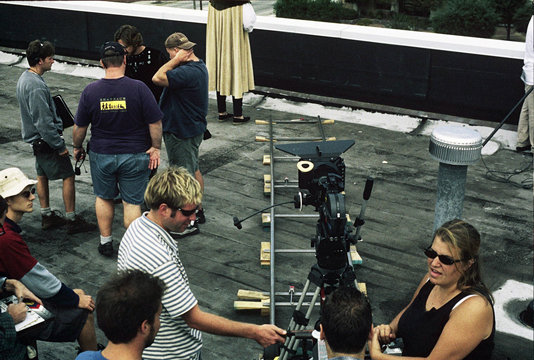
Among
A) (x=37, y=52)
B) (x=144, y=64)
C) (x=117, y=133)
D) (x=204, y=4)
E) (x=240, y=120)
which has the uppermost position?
(x=37, y=52)

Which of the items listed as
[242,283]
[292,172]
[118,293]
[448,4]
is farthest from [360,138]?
[448,4]

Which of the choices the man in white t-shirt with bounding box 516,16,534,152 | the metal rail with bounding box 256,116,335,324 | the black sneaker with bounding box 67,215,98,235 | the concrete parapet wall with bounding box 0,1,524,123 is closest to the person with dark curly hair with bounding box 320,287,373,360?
the metal rail with bounding box 256,116,335,324

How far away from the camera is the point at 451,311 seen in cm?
317

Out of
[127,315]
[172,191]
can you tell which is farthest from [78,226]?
[127,315]

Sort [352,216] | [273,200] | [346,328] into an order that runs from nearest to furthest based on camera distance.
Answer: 1. [346,328]
2. [352,216]
3. [273,200]

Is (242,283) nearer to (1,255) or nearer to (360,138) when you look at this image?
(1,255)

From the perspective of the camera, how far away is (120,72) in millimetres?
5449

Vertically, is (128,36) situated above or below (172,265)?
above

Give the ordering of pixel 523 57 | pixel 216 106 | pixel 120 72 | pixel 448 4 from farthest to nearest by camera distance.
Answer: pixel 448 4
pixel 216 106
pixel 523 57
pixel 120 72

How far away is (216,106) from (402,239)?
502 cm

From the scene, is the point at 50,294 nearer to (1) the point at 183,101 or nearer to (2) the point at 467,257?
(2) the point at 467,257

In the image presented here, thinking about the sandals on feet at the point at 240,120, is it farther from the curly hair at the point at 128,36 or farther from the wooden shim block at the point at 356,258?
the wooden shim block at the point at 356,258

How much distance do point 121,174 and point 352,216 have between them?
2.47 m

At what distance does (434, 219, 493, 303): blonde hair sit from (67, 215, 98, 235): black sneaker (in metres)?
4.09
